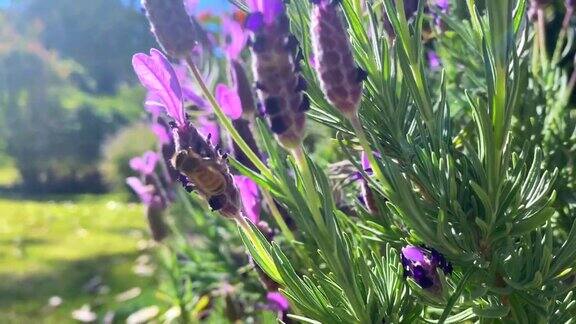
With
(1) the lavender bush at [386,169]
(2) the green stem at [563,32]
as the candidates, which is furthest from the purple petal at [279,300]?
(2) the green stem at [563,32]

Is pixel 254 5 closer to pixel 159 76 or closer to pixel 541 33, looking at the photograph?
pixel 159 76

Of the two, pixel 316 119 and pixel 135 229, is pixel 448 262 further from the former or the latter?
pixel 135 229

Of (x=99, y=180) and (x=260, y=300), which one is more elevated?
(x=99, y=180)

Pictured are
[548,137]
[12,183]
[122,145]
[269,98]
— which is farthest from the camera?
[12,183]

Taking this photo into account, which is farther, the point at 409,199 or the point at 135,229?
the point at 135,229

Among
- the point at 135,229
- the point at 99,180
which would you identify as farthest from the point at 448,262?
the point at 99,180
